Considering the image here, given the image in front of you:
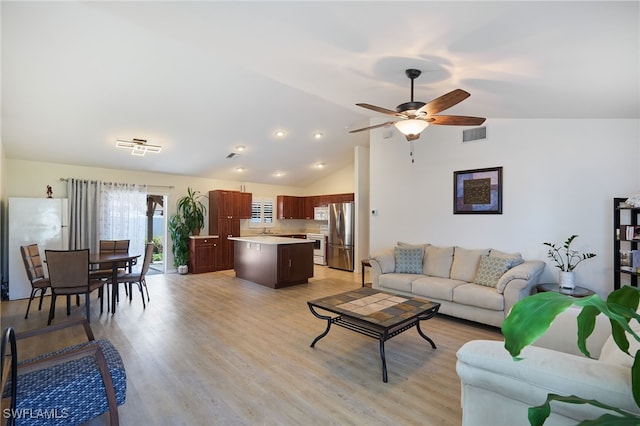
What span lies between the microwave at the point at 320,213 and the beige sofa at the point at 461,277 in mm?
3458

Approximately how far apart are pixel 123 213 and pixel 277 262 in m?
3.57

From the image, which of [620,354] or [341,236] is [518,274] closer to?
[620,354]

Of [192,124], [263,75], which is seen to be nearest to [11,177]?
[192,124]

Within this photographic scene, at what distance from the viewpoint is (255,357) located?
2.90 meters

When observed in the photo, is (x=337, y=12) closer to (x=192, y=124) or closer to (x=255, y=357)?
(x=255, y=357)

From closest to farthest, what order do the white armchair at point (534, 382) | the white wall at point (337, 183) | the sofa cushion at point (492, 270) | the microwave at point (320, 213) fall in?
the white armchair at point (534, 382)
the sofa cushion at point (492, 270)
the microwave at point (320, 213)
the white wall at point (337, 183)

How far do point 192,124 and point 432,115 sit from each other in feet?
12.7

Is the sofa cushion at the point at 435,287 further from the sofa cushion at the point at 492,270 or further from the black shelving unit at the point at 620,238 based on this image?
the black shelving unit at the point at 620,238

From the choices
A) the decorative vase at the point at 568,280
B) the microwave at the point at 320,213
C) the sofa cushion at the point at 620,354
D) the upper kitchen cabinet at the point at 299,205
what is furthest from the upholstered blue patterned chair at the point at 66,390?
the upper kitchen cabinet at the point at 299,205

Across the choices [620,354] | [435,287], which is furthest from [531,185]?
[620,354]

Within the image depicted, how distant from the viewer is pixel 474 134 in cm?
461

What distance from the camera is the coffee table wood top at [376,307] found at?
104 inches

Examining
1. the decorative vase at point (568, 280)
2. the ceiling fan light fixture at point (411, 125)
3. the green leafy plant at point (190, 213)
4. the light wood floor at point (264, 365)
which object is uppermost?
the ceiling fan light fixture at point (411, 125)

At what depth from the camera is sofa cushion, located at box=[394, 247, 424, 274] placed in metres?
4.64
